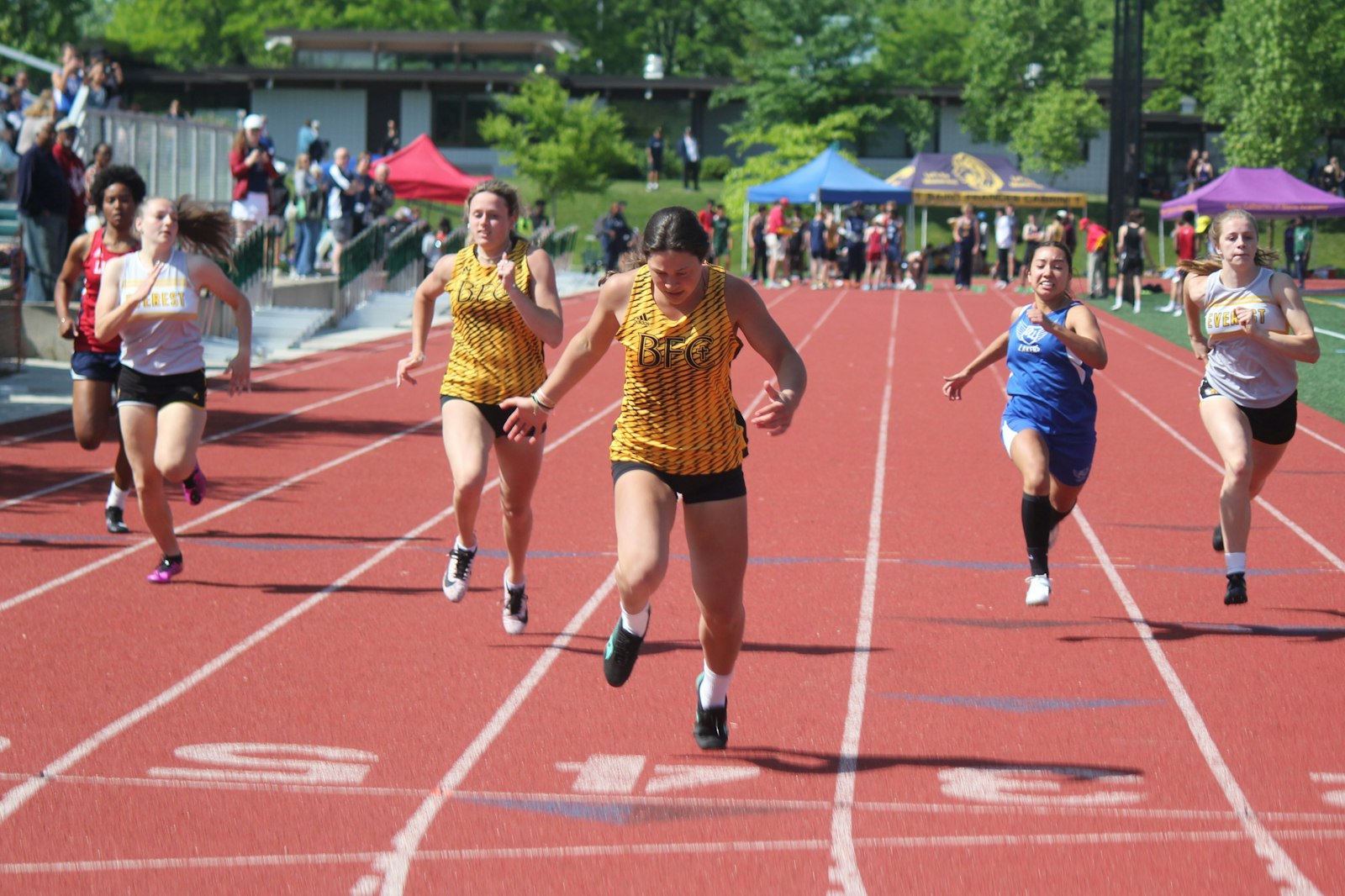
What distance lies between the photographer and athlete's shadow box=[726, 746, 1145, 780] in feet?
18.2

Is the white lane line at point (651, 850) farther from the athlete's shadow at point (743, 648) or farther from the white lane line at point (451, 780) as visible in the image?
the athlete's shadow at point (743, 648)

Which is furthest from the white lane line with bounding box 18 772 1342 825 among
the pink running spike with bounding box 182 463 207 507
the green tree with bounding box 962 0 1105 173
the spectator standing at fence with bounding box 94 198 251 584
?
the green tree with bounding box 962 0 1105 173

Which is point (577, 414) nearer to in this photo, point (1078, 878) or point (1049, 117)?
point (1078, 878)

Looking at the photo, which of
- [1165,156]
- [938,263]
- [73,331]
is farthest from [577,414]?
[1165,156]

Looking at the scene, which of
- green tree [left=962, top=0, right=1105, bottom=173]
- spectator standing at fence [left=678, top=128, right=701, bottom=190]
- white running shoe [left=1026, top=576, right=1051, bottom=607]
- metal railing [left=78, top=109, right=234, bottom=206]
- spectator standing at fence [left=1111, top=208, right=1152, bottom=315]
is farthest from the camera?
green tree [left=962, top=0, right=1105, bottom=173]

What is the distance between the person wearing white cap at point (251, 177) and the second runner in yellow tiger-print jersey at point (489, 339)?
1686cm

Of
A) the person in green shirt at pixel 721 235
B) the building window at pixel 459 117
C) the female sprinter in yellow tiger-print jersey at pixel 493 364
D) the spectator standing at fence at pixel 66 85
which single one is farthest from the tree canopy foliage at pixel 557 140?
the female sprinter in yellow tiger-print jersey at pixel 493 364

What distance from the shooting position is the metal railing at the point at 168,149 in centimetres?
2209

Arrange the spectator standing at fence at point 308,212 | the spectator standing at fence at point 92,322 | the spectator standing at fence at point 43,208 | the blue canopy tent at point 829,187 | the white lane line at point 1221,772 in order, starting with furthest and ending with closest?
the blue canopy tent at point 829,187, the spectator standing at fence at point 308,212, the spectator standing at fence at point 43,208, the spectator standing at fence at point 92,322, the white lane line at point 1221,772

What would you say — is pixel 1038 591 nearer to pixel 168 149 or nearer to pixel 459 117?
pixel 168 149

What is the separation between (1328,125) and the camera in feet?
179

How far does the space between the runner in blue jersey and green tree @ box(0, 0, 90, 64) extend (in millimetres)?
69430

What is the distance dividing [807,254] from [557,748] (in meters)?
41.6

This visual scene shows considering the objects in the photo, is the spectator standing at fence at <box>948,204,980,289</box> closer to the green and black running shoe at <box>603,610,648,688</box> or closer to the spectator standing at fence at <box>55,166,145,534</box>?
the spectator standing at fence at <box>55,166,145,534</box>
